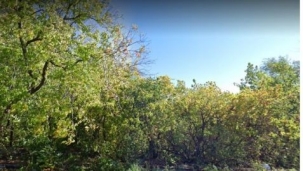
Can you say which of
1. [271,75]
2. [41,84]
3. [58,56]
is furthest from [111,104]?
[271,75]

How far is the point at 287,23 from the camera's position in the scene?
A: 212 centimetres

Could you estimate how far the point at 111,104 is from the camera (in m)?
3.19

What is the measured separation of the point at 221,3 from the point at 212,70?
1.07 meters

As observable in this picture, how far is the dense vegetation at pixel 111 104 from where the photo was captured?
Answer: 236 centimetres

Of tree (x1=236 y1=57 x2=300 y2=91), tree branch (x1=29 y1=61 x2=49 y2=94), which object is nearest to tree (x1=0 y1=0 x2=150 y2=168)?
tree branch (x1=29 y1=61 x2=49 y2=94)

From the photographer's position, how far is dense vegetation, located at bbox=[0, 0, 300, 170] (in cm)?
236

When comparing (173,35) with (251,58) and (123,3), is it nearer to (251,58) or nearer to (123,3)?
(123,3)

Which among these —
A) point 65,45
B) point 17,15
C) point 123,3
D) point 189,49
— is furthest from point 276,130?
point 17,15

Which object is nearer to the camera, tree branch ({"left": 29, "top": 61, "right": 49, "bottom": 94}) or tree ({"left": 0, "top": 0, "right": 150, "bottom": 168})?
tree ({"left": 0, "top": 0, "right": 150, "bottom": 168})

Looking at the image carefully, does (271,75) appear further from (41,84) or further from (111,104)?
(41,84)

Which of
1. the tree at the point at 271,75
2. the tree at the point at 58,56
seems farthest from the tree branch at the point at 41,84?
the tree at the point at 271,75

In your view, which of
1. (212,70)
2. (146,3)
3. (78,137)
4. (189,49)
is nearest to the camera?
(146,3)

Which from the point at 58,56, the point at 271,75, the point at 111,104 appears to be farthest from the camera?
the point at 271,75

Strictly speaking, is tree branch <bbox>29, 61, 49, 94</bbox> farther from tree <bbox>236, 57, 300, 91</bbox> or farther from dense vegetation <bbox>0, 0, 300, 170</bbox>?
tree <bbox>236, 57, 300, 91</bbox>
